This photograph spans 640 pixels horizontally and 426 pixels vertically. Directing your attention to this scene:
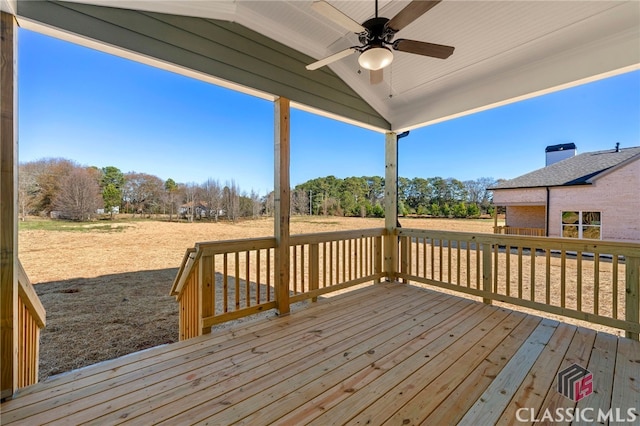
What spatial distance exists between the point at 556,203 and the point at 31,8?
5687mm

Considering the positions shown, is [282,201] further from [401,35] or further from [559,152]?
[559,152]

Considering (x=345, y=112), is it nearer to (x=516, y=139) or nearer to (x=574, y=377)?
(x=516, y=139)

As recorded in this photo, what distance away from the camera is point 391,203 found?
14.5 feet

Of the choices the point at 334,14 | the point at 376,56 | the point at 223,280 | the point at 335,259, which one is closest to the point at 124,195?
the point at 223,280

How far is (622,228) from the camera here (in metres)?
2.81

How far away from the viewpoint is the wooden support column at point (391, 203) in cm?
434

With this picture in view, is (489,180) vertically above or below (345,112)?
below

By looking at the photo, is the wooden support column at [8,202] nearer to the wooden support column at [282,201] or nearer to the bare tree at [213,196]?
the wooden support column at [282,201]

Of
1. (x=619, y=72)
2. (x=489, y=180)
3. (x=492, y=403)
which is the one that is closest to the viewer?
(x=492, y=403)

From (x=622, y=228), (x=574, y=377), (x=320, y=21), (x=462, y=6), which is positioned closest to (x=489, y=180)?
(x=622, y=228)

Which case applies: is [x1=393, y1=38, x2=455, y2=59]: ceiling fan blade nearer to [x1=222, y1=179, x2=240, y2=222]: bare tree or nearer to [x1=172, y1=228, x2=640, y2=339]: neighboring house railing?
[x1=172, y1=228, x2=640, y2=339]: neighboring house railing

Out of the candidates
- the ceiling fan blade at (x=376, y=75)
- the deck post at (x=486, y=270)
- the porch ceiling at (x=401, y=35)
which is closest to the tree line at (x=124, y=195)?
the porch ceiling at (x=401, y=35)

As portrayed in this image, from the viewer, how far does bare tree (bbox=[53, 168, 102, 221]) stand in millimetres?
3684

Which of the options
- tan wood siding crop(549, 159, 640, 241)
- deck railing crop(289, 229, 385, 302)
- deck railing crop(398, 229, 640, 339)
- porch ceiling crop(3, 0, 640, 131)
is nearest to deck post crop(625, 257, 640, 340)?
deck railing crop(398, 229, 640, 339)
